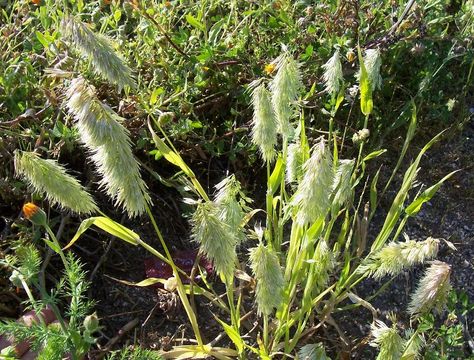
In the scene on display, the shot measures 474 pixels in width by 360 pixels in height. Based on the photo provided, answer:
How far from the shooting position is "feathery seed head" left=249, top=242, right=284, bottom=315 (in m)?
1.23

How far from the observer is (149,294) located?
1.86 m

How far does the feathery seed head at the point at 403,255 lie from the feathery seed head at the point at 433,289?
4 centimetres

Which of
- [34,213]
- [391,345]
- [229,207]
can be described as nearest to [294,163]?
[229,207]

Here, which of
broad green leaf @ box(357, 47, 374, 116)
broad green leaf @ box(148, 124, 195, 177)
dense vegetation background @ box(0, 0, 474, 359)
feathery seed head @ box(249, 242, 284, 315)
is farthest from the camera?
dense vegetation background @ box(0, 0, 474, 359)

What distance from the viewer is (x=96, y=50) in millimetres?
1203

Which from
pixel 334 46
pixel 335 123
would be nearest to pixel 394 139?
pixel 335 123

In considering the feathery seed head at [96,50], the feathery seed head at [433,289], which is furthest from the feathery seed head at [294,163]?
the feathery seed head at [96,50]

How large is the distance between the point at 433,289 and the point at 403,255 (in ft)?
0.34

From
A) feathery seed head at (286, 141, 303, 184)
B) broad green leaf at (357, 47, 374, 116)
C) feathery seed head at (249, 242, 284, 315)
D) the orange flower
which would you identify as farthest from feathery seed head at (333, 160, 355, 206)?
the orange flower

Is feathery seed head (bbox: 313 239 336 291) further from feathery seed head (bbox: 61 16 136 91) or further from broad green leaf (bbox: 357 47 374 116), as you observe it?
feathery seed head (bbox: 61 16 136 91)

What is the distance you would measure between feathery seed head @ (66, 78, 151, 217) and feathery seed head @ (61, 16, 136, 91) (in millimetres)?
70

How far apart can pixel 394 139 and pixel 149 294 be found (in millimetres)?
922

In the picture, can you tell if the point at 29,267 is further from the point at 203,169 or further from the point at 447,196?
the point at 447,196

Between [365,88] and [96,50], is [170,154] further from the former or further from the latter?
[365,88]
